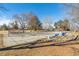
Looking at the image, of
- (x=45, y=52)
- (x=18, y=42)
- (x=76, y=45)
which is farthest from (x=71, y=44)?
(x=18, y=42)

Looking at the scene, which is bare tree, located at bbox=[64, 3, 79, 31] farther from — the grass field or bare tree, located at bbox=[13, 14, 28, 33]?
bare tree, located at bbox=[13, 14, 28, 33]

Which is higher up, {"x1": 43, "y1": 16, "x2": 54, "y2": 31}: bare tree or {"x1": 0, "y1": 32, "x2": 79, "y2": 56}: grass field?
Answer: {"x1": 43, "y1": 16, "x2": 54, "y2": 31}: bare tree

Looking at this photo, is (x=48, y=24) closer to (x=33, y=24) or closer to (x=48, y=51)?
(x=33, y=24)

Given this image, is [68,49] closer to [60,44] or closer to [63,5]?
[60,44]

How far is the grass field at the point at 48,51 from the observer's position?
2.11 meters

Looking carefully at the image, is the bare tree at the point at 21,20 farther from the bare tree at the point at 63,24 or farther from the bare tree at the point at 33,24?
the bare tree at the point at 63,24

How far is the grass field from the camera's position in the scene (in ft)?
6.93

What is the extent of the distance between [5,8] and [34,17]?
0.33 m

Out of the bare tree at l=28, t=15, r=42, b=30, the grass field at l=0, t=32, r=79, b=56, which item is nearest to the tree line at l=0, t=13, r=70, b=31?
the bare tree at l=28, t=15, r=42, b=30

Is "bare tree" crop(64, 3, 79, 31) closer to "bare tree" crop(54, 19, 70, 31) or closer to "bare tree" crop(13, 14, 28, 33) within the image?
"bare tree" crop(54, 19, 70, 31)

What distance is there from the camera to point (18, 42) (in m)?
2.12

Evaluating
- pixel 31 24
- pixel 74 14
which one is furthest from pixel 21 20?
pixel 74 14

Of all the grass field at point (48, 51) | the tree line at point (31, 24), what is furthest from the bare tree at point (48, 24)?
the grass field at point (48, 51)

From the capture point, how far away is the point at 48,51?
6.95ft
